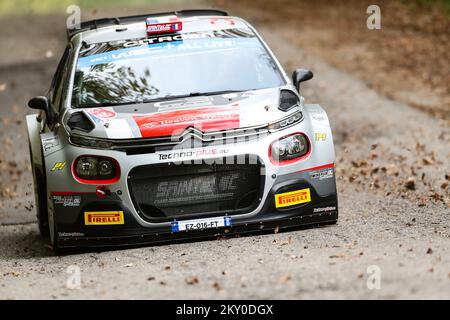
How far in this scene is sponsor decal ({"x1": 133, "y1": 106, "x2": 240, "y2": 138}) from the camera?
8109mm

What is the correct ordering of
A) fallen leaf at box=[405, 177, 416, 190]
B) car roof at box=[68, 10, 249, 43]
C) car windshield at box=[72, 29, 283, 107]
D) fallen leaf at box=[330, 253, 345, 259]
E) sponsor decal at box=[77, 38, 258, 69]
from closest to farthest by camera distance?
1. fallen leaf at box=[330, 253, 345, 259]
2. car windshield at box=[72, 29, 283, 107]
3. sponsor decal at box=[77, 38, 258, 69]
4. car roof at box=[68, 10, 249, 43]
5. fallen leaf at box=[405, 177, 416, 190]

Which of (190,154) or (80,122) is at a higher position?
(80,122)

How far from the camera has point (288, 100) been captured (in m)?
8.69

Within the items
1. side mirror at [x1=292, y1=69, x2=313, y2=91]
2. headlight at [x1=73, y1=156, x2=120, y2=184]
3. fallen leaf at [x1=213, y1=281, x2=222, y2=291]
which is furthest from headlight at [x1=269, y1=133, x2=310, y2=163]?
fallen leaf at [x1=213, y1=281, x2=222, y2=291]

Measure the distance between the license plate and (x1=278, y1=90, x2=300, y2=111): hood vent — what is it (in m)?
1.12

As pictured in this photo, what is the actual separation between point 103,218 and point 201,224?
32.8 inches

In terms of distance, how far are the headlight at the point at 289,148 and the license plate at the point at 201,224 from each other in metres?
0.67

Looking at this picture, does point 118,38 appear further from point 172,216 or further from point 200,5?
point 200,5

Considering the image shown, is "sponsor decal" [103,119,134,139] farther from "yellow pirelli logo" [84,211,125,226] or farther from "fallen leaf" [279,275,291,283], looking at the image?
"fallen leaf" [279,275,291,283]

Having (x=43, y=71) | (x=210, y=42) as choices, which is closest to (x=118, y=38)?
(x=210, y=42)

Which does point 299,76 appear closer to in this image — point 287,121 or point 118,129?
point 287,121

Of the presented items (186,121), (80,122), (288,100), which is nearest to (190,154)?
(186,121)

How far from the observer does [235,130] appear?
816 cm
